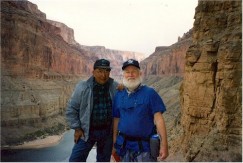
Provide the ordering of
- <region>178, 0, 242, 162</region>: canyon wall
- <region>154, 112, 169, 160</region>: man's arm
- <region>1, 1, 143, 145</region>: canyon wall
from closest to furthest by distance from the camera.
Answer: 1. <region>154, 112, 169, 160</region>: man's arm
2. <region>178, 0, 242, 162</region>: canyon wall
3. <region>1, 1, 143, 145</region>: canyon wall

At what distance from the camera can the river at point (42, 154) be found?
34.1 m

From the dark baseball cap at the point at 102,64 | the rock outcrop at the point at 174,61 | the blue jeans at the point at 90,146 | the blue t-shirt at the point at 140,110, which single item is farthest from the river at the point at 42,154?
the rock outcrop at the point at 174,61

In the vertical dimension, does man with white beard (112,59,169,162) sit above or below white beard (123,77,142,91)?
below

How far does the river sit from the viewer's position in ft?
112

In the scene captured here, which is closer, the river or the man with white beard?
the man with white beard

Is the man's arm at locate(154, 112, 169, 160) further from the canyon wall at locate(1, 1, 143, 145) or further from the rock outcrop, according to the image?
the rock outcrop

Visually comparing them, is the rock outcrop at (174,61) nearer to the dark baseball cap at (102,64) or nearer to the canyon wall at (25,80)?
the canyon wall at (25,80)

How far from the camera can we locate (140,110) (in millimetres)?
4918

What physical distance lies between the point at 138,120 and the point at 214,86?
364 inches

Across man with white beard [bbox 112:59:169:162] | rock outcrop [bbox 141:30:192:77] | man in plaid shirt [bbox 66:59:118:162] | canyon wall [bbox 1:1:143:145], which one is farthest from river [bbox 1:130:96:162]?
rock outcrop [bbox 141:30:192:77]

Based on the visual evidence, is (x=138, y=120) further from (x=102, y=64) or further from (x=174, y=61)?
(x=174, y=61)

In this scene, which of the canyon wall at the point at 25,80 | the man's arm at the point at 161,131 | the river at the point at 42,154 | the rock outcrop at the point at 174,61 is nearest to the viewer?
the man's arm at the point at 161,131

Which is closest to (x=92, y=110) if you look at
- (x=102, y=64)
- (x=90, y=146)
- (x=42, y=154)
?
(x=90, y=146)

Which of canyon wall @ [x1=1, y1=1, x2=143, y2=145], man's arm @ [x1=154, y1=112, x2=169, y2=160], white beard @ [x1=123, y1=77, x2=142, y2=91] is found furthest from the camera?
canyon wall @ [x1=1, y1=1, x2=143, y2=145]
